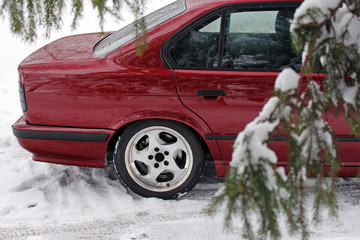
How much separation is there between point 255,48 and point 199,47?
41cm

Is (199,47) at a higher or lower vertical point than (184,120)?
higher

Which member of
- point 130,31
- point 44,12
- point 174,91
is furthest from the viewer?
point 130,31

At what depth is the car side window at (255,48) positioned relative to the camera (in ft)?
10.6

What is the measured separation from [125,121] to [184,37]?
0.76m

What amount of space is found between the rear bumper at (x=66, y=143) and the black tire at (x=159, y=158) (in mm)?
151

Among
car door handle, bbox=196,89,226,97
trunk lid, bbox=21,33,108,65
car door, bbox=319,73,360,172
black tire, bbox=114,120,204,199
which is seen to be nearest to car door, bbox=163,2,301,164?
car door handle, bbox=196,89,226,97

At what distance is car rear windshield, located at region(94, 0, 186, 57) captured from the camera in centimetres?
343

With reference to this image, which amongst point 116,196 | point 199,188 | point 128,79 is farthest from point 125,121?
point 199,188

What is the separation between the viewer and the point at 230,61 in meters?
3.23

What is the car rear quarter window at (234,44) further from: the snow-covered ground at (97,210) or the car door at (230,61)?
the snow-covered ground at (97,210)

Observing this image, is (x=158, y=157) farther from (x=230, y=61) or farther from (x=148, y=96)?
(x=230, y=61)

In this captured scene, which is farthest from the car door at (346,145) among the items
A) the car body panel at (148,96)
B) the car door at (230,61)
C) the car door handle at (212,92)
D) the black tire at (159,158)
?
the black tire at (159,158)

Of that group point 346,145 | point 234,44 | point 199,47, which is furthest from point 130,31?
point 346,145

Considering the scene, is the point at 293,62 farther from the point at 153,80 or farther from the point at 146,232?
the point at 146,232
